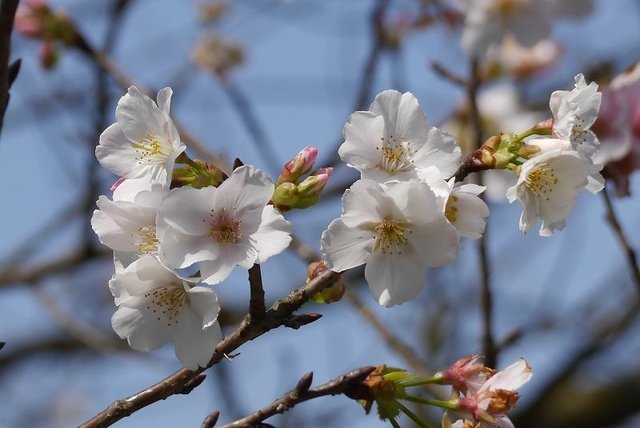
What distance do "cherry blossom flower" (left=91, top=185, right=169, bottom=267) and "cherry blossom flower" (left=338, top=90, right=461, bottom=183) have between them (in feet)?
0.84

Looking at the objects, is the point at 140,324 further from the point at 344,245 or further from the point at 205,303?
the point at 344,245

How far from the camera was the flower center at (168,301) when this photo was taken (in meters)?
1.19

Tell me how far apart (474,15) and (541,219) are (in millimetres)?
1754

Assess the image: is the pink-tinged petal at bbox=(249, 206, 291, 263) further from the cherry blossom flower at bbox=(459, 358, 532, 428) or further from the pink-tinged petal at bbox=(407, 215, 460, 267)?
the cherry blossom flower at bbox=(459, 358, 532, 428)

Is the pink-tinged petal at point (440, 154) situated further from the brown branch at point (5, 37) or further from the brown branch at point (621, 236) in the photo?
the brown branch at point (621, 236)

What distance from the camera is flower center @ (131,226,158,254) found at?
1162mm

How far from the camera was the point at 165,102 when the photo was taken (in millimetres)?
1227

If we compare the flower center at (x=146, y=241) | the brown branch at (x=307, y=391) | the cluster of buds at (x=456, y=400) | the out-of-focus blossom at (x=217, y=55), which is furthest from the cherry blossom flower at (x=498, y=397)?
the out-of-focus blossom at (x=217, y=55)

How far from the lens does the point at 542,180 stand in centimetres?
117

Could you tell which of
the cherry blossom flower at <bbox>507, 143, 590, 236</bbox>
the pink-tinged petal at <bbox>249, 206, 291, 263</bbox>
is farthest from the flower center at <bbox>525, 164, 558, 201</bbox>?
the pink-tinged petal at <bbox>249, 206, 291, 263</bbox>

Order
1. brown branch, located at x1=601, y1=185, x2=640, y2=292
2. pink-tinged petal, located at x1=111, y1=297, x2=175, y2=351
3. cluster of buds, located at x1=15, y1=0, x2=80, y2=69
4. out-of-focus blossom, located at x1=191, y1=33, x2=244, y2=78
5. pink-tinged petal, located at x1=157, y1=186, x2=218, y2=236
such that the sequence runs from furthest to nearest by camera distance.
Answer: out-of-focus blossom, located at x1=191, y1=33, x2=244, y2=78
cluster of buds, located at x1=15, y1=0, x2=80, y2=69
brown branch, located at x1=601, y1=185, x2=640, y2=292
pink-tinged petal, located at x1=111, y1=297, x2=175, y2=351
pink-tinged petal, located at x1=157, y1=186, x2=218, y2=236

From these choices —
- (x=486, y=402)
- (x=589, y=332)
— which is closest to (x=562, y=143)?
(x=486, y=402)

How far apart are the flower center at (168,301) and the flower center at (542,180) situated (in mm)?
467

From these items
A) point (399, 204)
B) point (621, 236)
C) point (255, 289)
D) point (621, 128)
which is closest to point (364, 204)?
point (399, 204)
